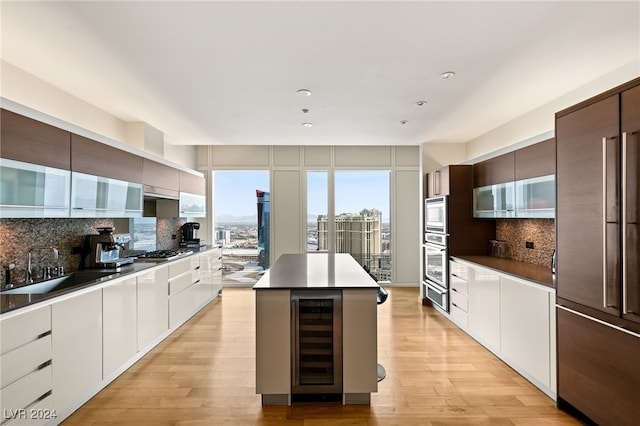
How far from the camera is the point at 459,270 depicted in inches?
157

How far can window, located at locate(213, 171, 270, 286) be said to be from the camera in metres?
6.17

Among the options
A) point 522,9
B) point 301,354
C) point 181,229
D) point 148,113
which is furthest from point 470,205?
point 181,229

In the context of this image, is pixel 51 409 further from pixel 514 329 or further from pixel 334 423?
pixel 514 329

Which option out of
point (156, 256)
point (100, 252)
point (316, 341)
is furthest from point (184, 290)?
point (316, 341)

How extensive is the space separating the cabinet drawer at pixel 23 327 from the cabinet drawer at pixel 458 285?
13.3 feet

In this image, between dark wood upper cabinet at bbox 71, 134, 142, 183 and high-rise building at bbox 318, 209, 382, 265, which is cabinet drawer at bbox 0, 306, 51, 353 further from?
high-rise building at bbox 318, 209, 382, 265

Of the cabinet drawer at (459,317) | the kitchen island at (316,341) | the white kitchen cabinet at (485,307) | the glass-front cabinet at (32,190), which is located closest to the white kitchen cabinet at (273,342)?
the kitchen island at (316,341)

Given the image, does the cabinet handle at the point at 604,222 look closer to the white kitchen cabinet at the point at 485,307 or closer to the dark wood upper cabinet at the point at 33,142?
the white kitchen cabinet at the point at 485,307

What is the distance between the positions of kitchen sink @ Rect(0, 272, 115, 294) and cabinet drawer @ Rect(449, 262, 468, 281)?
3.91m

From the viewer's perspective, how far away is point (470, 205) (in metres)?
4.37

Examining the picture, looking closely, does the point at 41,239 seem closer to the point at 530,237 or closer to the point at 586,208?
the point at 586,208

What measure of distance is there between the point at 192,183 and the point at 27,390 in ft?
12.2

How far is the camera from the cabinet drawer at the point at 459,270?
3849 mm

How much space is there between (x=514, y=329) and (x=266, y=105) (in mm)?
3394
